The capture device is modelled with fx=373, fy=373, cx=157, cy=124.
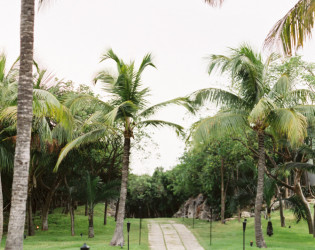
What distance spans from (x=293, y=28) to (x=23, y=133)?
19.8ft

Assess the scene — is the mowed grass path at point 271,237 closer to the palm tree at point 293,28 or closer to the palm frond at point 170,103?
the palm frond at point 170,103

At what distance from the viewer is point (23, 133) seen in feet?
25.2

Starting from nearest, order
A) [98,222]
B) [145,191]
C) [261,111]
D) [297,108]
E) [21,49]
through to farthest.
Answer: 1. [21,49]
2. [261,111]
3. [297,108]
4. [98,222]
5. [145,191]

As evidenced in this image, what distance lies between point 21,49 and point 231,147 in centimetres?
1906

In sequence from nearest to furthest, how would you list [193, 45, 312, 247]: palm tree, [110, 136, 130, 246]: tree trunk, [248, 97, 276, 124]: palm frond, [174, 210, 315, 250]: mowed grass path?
[248, 97, 276, 124]: palm frond < [193, 45, 312, 247]: palm tree < [110, 136, 130, 246]: tree trunk < [174, 210, 315, 250]: mowed grass path

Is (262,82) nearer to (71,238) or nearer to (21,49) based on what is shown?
(21,49)

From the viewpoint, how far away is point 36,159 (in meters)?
19.7

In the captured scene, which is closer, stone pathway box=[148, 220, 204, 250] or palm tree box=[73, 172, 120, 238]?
stone pathway box=[148, 220, 204, 250]

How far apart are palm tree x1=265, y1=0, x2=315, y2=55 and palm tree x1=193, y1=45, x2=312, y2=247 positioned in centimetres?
623

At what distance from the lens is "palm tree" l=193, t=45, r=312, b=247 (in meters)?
14.7

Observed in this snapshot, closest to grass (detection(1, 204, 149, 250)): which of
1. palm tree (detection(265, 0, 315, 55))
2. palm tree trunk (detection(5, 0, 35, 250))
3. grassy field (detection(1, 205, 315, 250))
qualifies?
grassy field (detection(1, 205, 315, 250))

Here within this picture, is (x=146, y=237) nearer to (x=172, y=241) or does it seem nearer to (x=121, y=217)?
(x=172, y=241)

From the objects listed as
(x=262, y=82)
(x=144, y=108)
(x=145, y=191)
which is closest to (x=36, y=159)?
(x=144, y=108)

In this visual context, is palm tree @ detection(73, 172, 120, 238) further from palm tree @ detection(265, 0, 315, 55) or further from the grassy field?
palm tree @ detection(265, 0, 315, 55)
